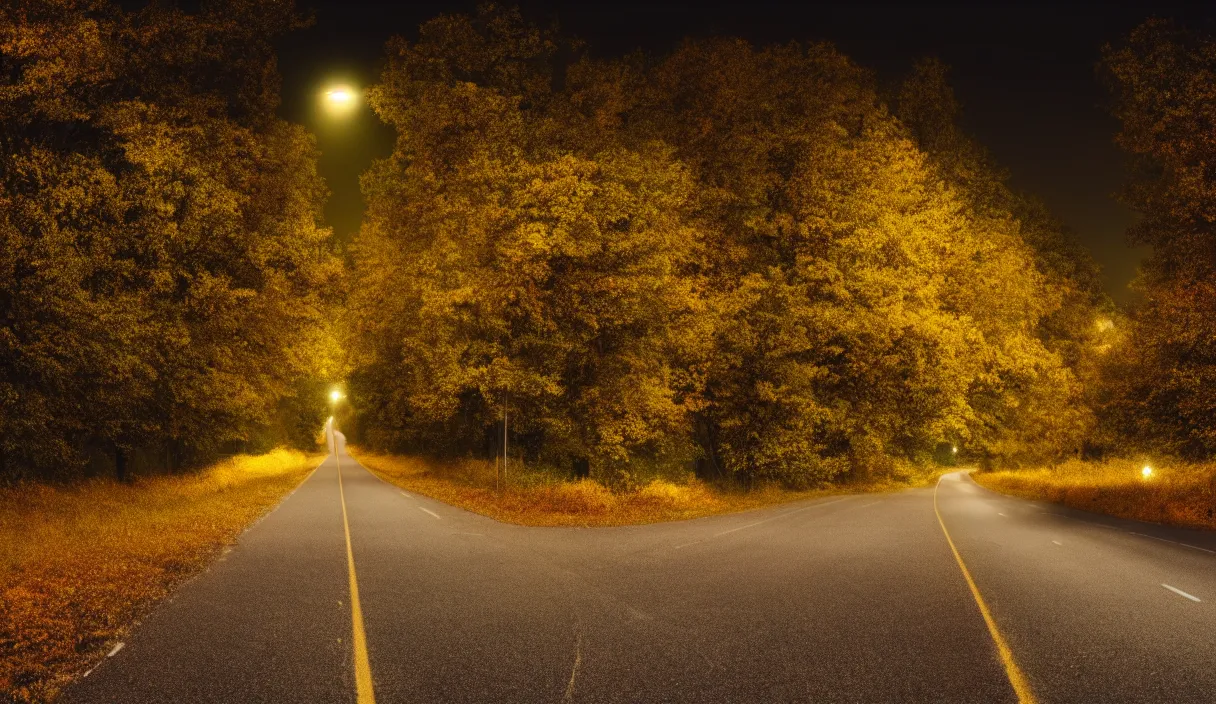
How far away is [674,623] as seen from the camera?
7730 mm

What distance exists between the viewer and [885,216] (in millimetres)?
26547

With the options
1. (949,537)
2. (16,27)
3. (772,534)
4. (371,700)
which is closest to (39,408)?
(16,27)

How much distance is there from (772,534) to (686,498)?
7.75m

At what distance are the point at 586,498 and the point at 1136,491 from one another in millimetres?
17792

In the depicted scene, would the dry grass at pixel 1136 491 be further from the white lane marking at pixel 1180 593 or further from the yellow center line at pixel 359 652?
the yellow center line at pixel 359 652

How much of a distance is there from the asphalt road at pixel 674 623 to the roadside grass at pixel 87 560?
1.48ft

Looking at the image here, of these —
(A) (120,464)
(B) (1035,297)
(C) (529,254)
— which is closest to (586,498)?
(C) (529,254)

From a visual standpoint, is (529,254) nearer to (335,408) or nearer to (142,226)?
(142,226)

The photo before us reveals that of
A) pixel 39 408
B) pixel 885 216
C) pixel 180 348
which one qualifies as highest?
pixel 885 216

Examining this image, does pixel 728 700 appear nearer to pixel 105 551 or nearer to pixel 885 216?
pixel 105 551

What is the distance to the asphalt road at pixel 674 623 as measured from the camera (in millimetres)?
5738

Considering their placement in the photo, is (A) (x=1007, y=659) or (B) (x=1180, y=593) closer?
(A) (x=1007, y=659)

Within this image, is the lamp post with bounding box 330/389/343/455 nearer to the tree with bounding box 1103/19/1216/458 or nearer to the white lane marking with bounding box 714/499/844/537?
the white lane marking with bounding box 714/499/844/537

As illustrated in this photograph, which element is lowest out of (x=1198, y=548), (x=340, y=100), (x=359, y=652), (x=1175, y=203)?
(x=1198, y=548)
